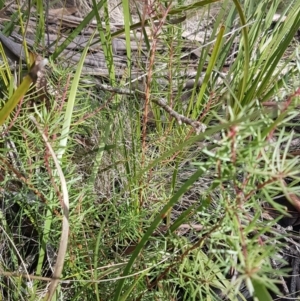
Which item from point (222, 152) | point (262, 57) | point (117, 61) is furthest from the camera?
point (117, 61)

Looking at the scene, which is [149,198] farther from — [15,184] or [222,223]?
[222,223]

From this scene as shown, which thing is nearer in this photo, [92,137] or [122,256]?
[122,256]

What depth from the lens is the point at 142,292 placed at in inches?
27.1

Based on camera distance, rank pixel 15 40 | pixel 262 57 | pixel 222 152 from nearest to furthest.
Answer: pixel 222 152 < pixel 262 57 < pixel 15 40

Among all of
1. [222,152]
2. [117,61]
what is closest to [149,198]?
[222,152]

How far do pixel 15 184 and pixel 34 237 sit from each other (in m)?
0.13

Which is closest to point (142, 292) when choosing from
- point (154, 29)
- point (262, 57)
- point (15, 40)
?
point (154, 29)

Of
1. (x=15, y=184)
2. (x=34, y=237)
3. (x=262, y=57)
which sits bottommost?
(x=34, y=237)

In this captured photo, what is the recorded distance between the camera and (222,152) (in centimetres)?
37

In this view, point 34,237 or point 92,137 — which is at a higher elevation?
point 92,137

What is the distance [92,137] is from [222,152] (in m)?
0.60

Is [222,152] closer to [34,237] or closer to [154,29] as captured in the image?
[154,29]

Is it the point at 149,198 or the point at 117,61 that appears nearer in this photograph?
the point at 149,198

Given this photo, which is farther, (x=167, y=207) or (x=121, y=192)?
(x=121, y=192)
